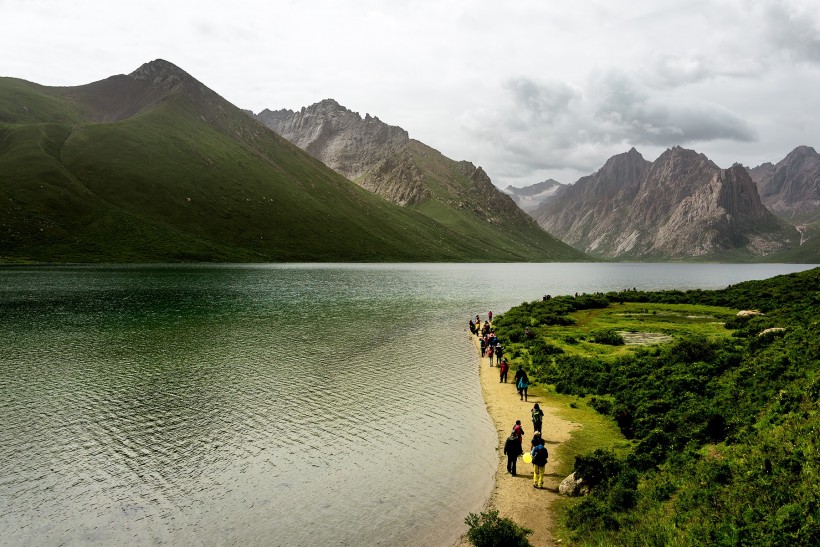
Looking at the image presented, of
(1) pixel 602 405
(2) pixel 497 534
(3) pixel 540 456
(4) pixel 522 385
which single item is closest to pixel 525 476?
(3) pixel 540 456

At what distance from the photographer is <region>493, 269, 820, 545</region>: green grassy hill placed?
15479mm

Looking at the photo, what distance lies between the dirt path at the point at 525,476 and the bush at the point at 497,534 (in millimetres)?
468

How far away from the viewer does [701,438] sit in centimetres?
2388

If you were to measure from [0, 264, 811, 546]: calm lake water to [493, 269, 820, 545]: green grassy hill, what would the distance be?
6.80 metres

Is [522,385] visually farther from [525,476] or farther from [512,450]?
[525,476]

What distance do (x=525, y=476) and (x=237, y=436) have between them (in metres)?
17.9

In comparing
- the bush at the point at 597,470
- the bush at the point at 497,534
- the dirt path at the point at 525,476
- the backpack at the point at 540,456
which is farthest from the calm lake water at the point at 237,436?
the bush at the point at 597,470

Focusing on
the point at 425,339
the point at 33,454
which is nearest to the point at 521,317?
the point at 425,339

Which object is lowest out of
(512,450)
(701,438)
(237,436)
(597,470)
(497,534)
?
(237,436)

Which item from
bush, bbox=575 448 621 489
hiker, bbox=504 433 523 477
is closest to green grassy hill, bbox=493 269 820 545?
bush, bbox=575 448 621 489

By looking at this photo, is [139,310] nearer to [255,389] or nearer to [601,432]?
[255,389]

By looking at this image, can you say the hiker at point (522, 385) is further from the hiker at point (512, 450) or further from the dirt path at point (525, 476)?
the hiker at point (512, 450)

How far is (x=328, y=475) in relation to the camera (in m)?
24.7

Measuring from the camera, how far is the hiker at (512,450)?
84.0 feet
